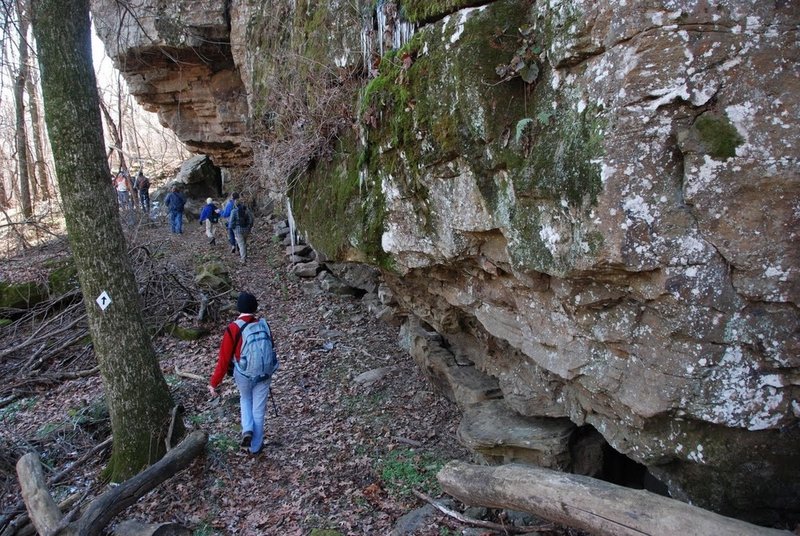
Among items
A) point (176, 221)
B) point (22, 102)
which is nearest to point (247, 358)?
point (22, 102)

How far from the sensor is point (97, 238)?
551 cm

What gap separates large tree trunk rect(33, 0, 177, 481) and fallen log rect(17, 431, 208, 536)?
1.67 ft

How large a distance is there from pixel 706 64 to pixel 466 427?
4065 mm

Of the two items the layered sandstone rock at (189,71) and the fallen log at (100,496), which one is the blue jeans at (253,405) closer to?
the fallen log at (100,496)

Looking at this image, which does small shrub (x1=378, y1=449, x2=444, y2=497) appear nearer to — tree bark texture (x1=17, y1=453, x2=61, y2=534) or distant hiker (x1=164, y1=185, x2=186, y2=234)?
tree bark texture (x1=17, y1=453, x2=61, y2=534)

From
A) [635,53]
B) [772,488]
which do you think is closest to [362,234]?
[635,53]

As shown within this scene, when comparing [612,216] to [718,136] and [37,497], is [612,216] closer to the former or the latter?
[718,136]

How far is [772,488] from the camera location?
11.8 feet

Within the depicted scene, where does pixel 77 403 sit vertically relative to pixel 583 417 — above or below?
below

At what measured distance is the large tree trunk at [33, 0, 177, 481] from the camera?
526 cm

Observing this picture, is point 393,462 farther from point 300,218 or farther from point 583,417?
point 300,218

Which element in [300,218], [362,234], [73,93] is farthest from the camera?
[300,218]

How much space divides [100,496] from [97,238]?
2.67 m

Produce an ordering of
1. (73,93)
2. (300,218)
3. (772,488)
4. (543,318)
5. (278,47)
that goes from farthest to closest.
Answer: (278,47) < (300,218) < (73,93) < (543,318) < (772,488)
